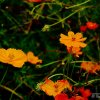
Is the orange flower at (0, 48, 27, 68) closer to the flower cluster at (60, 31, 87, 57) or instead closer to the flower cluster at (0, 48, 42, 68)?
the flower cluster at (0, 48, 42, 68)

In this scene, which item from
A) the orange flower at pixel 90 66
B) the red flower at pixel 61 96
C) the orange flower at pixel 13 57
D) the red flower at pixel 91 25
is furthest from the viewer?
the red flower at pixel 91 25

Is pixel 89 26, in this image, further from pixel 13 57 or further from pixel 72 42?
pixel 13 57

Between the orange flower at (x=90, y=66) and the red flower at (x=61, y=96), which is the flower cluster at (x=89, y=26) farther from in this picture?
the red flower at (x=61, y=96)

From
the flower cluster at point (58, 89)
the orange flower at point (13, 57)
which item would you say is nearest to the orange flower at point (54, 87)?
the flower cluster at point (58, 89)

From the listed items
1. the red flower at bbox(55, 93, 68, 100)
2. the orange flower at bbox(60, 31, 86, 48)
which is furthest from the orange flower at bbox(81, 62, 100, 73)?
the red flower at bbox(55, 93, 68, 100)

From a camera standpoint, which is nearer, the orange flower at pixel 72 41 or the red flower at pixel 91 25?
the orange flower at pixel 72 41

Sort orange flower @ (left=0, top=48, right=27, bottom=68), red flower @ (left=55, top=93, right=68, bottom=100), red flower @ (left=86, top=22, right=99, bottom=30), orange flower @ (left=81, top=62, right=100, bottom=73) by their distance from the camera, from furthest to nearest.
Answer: red flower @ (left=86, top=22, right=99, bottom=30), orange flower @ (left=81, top=62, right=100, bottom=73), orange flower @ (left=0, top=48, right=27, bottom=68), red flower @ (left=55, top=93, right=68, bottom=100)

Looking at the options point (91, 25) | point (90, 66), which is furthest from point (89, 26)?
point (90, 66)
